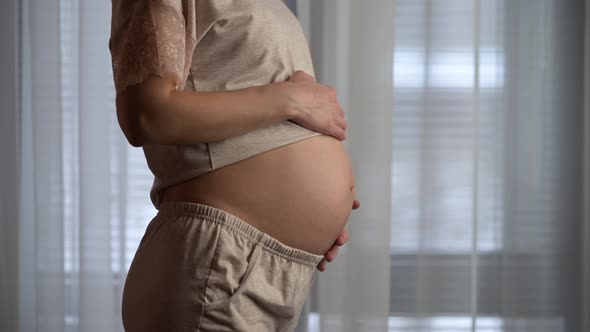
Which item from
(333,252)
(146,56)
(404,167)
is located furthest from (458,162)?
(146,56)

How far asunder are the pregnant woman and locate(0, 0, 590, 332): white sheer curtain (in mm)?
1108

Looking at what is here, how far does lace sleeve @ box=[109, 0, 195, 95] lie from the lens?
75 cm

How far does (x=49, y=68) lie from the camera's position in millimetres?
2094

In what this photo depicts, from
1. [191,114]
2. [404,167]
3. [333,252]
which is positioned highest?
[191,114]

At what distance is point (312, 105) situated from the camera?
0.91 m

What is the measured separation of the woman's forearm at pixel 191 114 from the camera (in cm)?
76

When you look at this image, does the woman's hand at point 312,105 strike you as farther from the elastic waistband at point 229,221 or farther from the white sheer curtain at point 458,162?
the white sheer curtain at point 458,162

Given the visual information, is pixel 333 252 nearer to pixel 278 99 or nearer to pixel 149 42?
pixel 278 99

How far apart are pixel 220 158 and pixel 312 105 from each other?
0.56 ft

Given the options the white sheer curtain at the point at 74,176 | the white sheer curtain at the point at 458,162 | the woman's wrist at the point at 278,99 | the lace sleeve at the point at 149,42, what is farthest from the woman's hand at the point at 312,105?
the white sheer curtain at the point at 74,176

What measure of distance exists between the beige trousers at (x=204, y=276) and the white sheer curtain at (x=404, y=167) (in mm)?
1190

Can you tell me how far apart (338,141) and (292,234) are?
0.21 metres

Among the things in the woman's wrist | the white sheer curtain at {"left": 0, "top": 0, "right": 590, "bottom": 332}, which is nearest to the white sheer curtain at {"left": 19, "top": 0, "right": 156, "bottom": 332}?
the white sheer curtain at {"left": 0, "top": 0, "right": 590, "bottom": 332}

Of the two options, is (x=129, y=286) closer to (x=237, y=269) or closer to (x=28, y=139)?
(x=237, y=269)
